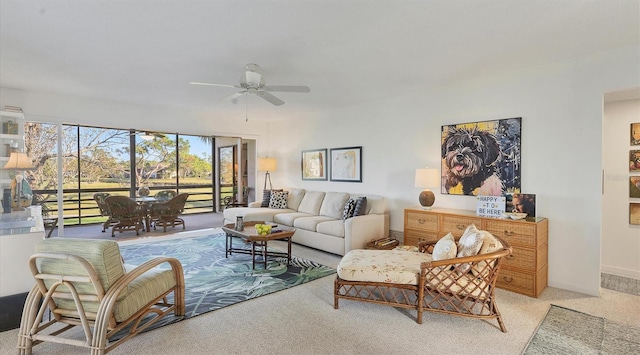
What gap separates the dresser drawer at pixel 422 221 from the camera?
3.97 m

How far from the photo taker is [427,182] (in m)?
4.20

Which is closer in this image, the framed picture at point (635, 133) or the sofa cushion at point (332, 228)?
the framed picture at point (635, 133)

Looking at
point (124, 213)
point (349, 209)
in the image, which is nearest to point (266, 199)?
point (349, 209)

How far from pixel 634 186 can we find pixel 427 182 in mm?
2421

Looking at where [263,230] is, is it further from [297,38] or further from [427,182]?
[297,38]

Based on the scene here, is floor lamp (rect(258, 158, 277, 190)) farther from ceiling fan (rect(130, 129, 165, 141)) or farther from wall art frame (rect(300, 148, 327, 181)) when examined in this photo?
ceiling fan (rect(130, 129, 165, 141))

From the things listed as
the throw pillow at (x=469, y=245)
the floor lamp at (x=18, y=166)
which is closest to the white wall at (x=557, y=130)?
the throw pillow at (x=469, y=245)

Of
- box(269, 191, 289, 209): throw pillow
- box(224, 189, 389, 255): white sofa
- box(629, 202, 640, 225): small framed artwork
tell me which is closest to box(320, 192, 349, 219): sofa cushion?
box(224, 189, 389, 255): white sofa

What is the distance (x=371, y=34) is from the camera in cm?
275

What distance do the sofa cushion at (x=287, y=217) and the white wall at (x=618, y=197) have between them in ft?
14.1

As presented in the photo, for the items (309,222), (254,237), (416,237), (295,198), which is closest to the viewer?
(254,237)

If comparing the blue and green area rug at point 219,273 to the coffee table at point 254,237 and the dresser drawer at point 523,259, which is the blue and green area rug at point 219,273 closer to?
the coffee table at point 254,237

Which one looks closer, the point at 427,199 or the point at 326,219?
the point at 427,199

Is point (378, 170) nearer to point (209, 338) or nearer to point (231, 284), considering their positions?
point (231, 284)
